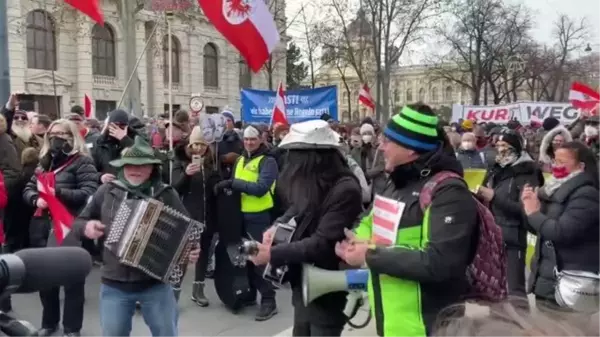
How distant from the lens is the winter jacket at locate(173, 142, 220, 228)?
718 cm

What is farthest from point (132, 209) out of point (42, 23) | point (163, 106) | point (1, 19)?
point (163, 106)

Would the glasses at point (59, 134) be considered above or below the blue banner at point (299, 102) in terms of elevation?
below

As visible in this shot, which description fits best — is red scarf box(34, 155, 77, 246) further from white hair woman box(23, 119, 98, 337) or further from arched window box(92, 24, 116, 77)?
arched window box(92, 24, 116, 77)

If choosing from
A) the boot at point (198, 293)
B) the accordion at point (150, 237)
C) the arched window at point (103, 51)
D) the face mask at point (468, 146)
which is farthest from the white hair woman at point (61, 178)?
the arched window at point (103, 51)

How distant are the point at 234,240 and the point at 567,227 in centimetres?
354

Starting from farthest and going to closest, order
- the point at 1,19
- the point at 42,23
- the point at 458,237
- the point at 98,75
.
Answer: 1. the point at 98,75
2. the point at 42,23
3. the point at 1,19
4. the point at 458,237

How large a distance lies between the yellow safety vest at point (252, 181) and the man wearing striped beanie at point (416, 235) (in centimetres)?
377

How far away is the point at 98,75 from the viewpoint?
42156 mm

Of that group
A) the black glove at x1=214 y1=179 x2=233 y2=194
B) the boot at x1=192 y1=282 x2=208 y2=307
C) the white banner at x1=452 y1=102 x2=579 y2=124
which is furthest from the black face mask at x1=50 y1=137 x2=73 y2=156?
the white banner at x1=452 y1=102 x2=579 y2=124

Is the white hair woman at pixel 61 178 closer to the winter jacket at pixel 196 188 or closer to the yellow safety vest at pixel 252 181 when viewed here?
the winter jacket at pixel 196 188

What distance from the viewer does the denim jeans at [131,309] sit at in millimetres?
4469

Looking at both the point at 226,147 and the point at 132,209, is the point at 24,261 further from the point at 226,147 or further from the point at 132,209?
the point at 226,147

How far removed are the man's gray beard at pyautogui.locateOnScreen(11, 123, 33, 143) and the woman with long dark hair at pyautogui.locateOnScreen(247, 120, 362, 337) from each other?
5.33 meters

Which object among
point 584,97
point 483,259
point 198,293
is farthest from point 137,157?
point 584,97
